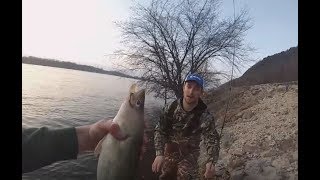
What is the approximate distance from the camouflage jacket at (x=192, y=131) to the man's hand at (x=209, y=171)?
0.04m

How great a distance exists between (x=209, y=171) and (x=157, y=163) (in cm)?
50

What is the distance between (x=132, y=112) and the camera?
9.00ft

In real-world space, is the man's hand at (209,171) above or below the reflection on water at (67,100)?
below

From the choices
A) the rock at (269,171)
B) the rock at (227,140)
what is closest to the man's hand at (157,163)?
the rock at (227,140)

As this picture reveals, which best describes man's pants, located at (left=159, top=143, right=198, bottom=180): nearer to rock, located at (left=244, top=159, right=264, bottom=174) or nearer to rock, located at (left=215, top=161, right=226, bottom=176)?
rock, located at (left=215, top=161, right=226, bottom=176)

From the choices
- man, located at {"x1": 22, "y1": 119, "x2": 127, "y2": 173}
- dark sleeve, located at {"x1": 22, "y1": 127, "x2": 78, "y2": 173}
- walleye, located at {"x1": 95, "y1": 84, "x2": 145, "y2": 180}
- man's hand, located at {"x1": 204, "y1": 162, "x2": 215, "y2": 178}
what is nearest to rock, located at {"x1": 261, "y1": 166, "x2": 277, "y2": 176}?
man's hand, located at {"x1": 204, "y1": 162, "x2": 215, "y2": 178}

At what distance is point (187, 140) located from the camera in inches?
136

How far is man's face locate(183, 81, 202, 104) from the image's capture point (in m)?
3.44

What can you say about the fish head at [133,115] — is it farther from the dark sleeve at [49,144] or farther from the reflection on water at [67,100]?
the reflection on water at [67,100]

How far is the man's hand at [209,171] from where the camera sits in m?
3.39

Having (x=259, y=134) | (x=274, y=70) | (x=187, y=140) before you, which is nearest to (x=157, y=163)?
(x=187, y=140)
